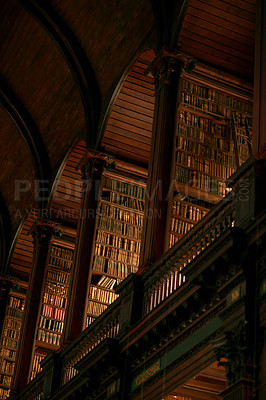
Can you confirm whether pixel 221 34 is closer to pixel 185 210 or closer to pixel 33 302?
pixel 185 210

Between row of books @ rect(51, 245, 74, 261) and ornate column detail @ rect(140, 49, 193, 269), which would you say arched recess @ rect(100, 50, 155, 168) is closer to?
ornate column detail @ rect(140, 49, 193, 269)

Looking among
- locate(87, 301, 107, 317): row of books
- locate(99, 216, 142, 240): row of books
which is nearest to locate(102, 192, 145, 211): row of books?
locate(99, 216, 142, 240): row of books

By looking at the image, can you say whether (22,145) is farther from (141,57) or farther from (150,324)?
(150,324)

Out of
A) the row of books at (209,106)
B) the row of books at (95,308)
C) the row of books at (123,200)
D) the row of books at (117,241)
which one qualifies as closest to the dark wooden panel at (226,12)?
the row of books at (209,106)

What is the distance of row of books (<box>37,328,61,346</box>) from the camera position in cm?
1276

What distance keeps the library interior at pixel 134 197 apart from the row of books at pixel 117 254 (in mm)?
17

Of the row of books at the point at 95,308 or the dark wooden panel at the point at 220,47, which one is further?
the row of books at the point at 95,308

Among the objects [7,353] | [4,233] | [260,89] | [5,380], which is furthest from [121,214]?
[260,89]

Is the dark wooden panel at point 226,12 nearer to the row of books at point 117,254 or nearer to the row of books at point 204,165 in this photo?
the row of books at point 204,165

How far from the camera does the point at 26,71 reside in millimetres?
13664

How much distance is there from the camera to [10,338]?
48.4 ft

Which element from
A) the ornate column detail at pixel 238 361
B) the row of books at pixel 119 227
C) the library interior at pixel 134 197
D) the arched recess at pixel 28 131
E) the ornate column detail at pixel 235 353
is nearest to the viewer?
the ornate column detail at pixel 238 361

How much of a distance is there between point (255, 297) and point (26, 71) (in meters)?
8.52

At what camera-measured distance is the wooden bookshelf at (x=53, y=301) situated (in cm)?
1284
